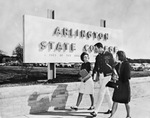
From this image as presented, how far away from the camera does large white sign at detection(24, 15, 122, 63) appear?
608 cm

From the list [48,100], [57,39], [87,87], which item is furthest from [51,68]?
[87,87]

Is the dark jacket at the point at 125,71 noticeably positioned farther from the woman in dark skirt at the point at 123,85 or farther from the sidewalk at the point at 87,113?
the sidewalk at the point at 87,113

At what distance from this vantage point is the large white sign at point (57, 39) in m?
6.08

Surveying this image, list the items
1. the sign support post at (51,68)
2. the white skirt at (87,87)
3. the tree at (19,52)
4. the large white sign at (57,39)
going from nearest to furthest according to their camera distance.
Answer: the white skirt at (87,87), the large white sign at (57,39), the sign support post at (51,68), the tree at (19,52)

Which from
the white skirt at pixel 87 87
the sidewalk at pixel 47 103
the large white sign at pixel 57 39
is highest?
the large white sign at pixel 57 39

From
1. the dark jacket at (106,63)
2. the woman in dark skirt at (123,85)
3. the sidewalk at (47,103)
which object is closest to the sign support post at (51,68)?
the sidewalk at (47,103)

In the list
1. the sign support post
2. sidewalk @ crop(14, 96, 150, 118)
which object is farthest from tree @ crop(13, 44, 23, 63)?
sidewalk @ crop(14, 96, 150, 118)

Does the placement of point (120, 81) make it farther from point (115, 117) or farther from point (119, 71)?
point (115, 117)

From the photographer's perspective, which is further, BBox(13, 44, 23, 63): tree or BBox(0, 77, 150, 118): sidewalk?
BBox(13, 44, 23, 63): tree

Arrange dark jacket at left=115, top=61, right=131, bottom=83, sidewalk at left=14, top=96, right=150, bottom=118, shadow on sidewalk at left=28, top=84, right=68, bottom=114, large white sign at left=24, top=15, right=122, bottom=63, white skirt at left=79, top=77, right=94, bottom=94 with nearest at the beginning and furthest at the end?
1. dark jacket at left=115, top=61, right=131, bottom=83
2. sidewalk at left=14, top=96, right=150, bottom=118
3. shadow on sidewalk at left=28, top=84, right=68, bottom=114
4. white skirt at left=79, top=77, right=94, bottom=94
5. large white sign at left=24, top=15, right=122, bottom=63

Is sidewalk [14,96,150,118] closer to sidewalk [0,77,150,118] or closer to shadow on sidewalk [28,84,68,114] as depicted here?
sidewalk [0,77,150,118]

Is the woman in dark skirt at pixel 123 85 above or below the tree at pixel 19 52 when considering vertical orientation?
below

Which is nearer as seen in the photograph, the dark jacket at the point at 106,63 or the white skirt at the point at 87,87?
the dark jacket at the point at 106,63

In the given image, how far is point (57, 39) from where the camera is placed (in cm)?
679
